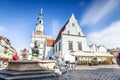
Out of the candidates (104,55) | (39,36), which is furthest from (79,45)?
(39,36)

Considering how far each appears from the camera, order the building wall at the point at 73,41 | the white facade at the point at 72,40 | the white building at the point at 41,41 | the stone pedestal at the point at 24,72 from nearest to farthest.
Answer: the stone pedestal at the point at 24,72
the building wall at the point at 73,41
the white facade at the point at 72,40
the white building at the point at 41,41

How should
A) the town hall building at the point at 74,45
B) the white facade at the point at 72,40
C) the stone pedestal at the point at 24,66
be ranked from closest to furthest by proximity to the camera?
the stone pedestal at the point at 24,66
the town hall building at the point at 74,45
the white facade at the point at 72,40

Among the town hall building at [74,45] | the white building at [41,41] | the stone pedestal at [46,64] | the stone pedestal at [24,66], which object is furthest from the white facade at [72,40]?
the stone pedestal at [24,66]

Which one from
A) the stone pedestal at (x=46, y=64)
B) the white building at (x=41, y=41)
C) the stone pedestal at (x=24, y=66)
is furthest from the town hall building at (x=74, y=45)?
the stone pedestal at (x=24, y=66)

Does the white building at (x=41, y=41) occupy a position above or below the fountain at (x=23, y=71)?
above

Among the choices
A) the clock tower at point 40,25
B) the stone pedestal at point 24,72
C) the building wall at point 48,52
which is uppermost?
the clock tower at point 40,25

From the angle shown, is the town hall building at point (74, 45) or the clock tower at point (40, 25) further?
the clock tower at point (40, 25)

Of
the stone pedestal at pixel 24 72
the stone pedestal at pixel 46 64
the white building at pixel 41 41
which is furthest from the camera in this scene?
the white building at pixel 41 41

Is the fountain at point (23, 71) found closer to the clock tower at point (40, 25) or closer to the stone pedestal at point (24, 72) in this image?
the stone pedestal at point (24, 72)

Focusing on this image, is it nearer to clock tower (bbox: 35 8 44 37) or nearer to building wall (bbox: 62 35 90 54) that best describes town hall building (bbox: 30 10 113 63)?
building wall (bbox: 62 35 90 54)

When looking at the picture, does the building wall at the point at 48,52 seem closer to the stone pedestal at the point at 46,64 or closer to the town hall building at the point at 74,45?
the town hall building at the point at 74,45

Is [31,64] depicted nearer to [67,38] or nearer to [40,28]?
[67,38]

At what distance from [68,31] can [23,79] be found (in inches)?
1039

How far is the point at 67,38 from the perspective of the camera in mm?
31031
